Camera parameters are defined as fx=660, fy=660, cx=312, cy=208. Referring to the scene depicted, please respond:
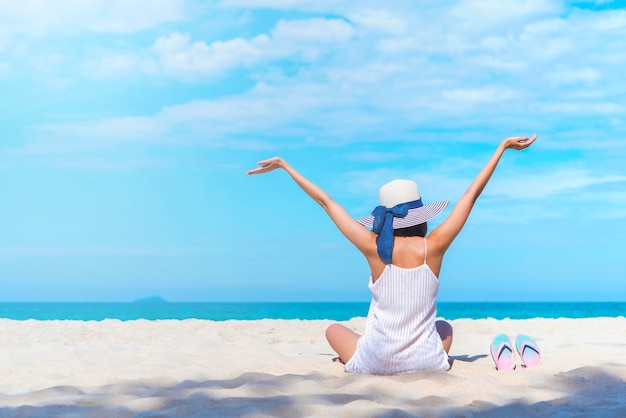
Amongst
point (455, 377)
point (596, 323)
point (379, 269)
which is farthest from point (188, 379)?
point (596, 323)

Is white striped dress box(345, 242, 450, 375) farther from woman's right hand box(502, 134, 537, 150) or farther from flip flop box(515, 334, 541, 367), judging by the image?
woman's right hand box(502, 134, 537, 150)

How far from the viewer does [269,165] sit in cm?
452

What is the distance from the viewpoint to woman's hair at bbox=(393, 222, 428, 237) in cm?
426

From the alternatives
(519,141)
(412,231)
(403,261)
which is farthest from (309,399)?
(519,141)

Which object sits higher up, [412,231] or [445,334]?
[412,231]

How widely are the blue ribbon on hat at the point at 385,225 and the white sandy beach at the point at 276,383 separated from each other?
2.62ft

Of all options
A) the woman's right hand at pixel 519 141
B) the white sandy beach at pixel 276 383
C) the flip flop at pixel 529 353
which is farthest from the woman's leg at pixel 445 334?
the woman's right hand at pixel 519 141

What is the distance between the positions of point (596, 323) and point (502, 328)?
1351 millimetres

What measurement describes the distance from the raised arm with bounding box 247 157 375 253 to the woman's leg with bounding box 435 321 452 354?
3.04 ft

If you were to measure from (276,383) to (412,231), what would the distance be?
4.22ft

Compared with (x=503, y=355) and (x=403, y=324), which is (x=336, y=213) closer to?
(x=403, y=324)

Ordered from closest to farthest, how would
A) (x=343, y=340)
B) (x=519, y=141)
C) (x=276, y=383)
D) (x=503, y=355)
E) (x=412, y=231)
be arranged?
(x=276, y=383) → (x=412, y=231) → (x=519, y=141) → (x=503, y=355) → (x=343, y=340)

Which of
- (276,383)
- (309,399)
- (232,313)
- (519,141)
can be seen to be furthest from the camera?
(232,313)

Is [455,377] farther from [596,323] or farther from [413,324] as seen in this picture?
[596,323]
